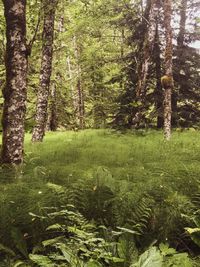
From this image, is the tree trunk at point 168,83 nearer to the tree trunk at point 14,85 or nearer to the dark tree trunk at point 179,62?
the dark tree trunk at point 179,62

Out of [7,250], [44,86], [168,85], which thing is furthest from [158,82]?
[7,250]

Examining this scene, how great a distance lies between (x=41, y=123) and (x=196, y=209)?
911 centimetres

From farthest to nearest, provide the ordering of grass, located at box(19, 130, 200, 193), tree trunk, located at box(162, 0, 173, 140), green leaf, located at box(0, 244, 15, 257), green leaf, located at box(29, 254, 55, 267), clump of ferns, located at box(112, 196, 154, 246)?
tree trunk, located at box(162, 0, 173, 140) < grass, located at box(19, 130, 200, 193) < clump of ferns, located at box(112, 196, 154, 246) < green leaf, located at box(0, 244, 15, 257) < green leaf, located at box(29, 254, 55, 267)

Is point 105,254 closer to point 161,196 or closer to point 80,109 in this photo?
point 161,196

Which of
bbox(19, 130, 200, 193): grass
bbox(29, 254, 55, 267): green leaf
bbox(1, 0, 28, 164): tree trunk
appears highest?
bbox(1, 0, 28, 164): tree trunk

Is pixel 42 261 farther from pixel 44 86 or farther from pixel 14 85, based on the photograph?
pixel 44 86

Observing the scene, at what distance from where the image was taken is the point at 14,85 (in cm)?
740

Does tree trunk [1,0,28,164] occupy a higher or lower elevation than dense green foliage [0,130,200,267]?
higher

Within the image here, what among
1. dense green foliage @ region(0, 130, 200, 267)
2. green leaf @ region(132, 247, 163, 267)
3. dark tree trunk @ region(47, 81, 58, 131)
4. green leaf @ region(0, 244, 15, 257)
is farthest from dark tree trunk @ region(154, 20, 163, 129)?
green leaf @ region(132, 247, 163, 267)

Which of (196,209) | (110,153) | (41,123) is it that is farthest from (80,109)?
(196,209)

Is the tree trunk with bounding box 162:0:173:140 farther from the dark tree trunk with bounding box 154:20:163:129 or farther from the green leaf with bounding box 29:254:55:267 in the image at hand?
the green leaf with bounding box 29:254:55:267

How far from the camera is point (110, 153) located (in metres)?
8.97

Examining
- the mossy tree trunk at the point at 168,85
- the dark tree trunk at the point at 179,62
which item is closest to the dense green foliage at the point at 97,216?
the mossy tree trunk at the point at 168,85

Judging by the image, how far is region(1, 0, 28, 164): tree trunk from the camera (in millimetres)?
7367
